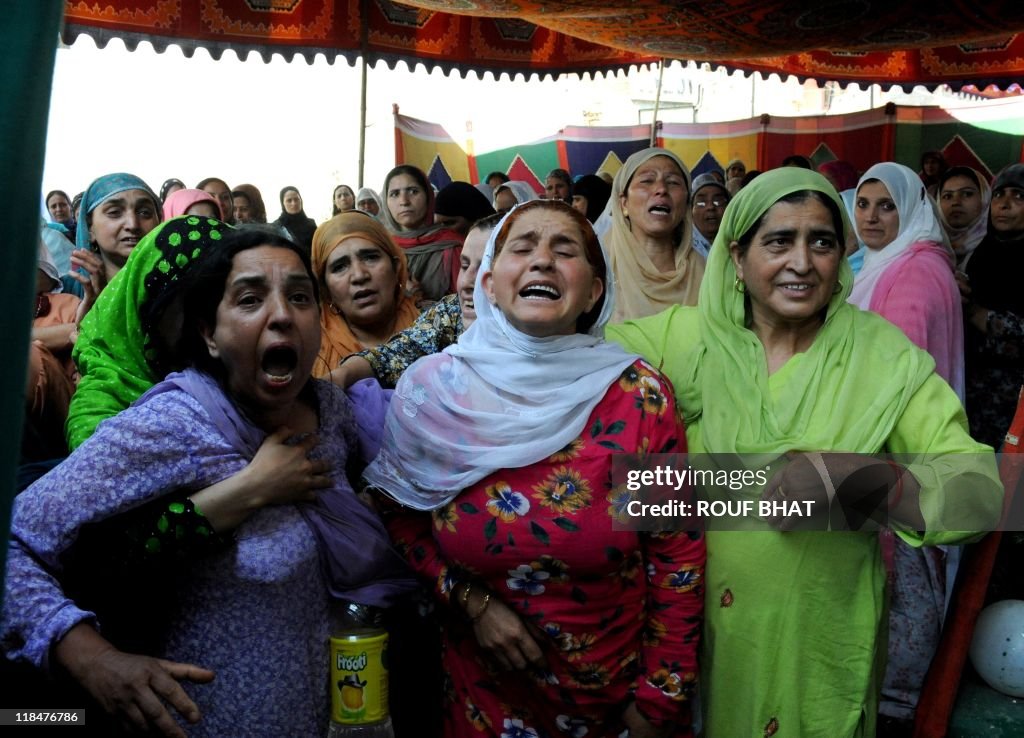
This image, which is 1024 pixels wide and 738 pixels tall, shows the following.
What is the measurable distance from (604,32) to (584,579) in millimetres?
5033

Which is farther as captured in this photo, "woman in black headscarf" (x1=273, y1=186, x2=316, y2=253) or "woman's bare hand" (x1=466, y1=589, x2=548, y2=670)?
"woman in black headscarf" (x1=273, y1=186, x2=316, y2=253)

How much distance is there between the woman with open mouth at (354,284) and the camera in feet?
9.62

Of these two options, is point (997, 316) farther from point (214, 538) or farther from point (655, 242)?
point (214, 538)

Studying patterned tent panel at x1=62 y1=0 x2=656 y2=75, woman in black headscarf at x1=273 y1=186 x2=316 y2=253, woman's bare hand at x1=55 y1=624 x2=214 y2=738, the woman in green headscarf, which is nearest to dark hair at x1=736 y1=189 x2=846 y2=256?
the woman in green headscarf

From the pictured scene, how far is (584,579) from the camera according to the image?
181cm

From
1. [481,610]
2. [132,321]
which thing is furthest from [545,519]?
[132,321]

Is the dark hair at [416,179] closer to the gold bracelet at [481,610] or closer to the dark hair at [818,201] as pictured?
the dark hair at [818,201]

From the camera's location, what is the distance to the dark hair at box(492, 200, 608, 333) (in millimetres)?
2014

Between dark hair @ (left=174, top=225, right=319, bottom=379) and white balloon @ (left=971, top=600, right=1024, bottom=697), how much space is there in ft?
7.51

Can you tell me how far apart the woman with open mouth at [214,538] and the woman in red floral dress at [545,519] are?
0.21m

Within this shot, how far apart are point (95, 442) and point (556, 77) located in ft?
22.7

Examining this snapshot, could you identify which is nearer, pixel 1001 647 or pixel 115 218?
pixel 1001 647

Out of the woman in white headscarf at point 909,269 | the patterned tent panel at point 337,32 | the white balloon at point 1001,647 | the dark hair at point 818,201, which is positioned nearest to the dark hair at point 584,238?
the dark hair at point 818,201

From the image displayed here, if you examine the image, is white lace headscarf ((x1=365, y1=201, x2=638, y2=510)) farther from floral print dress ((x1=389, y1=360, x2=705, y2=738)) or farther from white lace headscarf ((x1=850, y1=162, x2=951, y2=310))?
white lace headscarf ((x1=850, y1=162, x2=951, y2=310))
